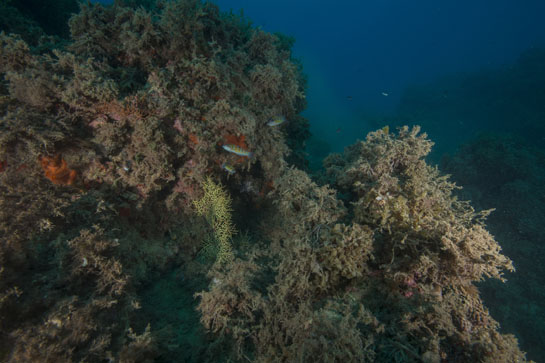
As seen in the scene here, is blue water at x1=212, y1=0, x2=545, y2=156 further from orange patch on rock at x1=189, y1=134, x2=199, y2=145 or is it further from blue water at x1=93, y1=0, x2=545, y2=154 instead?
orange patch on rock at x1=189, y1=134, x2=199, y2=145

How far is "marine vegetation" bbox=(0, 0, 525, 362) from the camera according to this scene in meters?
2.32

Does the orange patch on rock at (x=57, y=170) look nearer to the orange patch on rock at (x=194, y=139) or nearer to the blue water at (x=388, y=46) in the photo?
the orange patch on rock at (x=194, y=139)

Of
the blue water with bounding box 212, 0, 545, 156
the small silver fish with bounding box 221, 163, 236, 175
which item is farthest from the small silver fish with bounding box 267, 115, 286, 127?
the blue water with bounding box 212, 0, 545, 156

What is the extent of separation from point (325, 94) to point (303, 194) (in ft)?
158

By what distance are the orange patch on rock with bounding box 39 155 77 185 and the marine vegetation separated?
2 cm

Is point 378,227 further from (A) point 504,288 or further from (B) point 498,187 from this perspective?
(B) point 498,187

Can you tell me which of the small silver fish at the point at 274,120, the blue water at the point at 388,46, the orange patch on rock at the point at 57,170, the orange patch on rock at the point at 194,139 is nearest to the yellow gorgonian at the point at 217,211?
the orange patch on rock at the point at 194,139

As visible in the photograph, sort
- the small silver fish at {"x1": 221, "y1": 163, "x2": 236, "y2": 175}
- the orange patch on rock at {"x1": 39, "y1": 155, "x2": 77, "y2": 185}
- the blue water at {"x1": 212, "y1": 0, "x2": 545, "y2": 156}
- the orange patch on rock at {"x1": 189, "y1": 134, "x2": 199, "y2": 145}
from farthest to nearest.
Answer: the blue water at {"x1": 212, "y1": 0, "x2": 545, "y2": 156}, the small silver fish at {"x1": 221, "y1": 163, "x2": 236, "y2": 175}, the orange patch on rock at {"x1": 189, "y1": 134, "x2": 199, "y2": 145}, the orange patch on rock at {"x1": 39, "y1": 155, "x2": 77, "y2": 185}

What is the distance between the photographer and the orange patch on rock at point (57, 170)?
324 cm

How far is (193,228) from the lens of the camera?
4438mm

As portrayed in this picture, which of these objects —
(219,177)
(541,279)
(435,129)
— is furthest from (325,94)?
(219,177)

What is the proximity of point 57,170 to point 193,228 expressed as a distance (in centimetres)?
224

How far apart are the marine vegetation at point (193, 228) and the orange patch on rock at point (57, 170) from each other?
2cm

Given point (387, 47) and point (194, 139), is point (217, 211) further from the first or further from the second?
point (387, 47)
